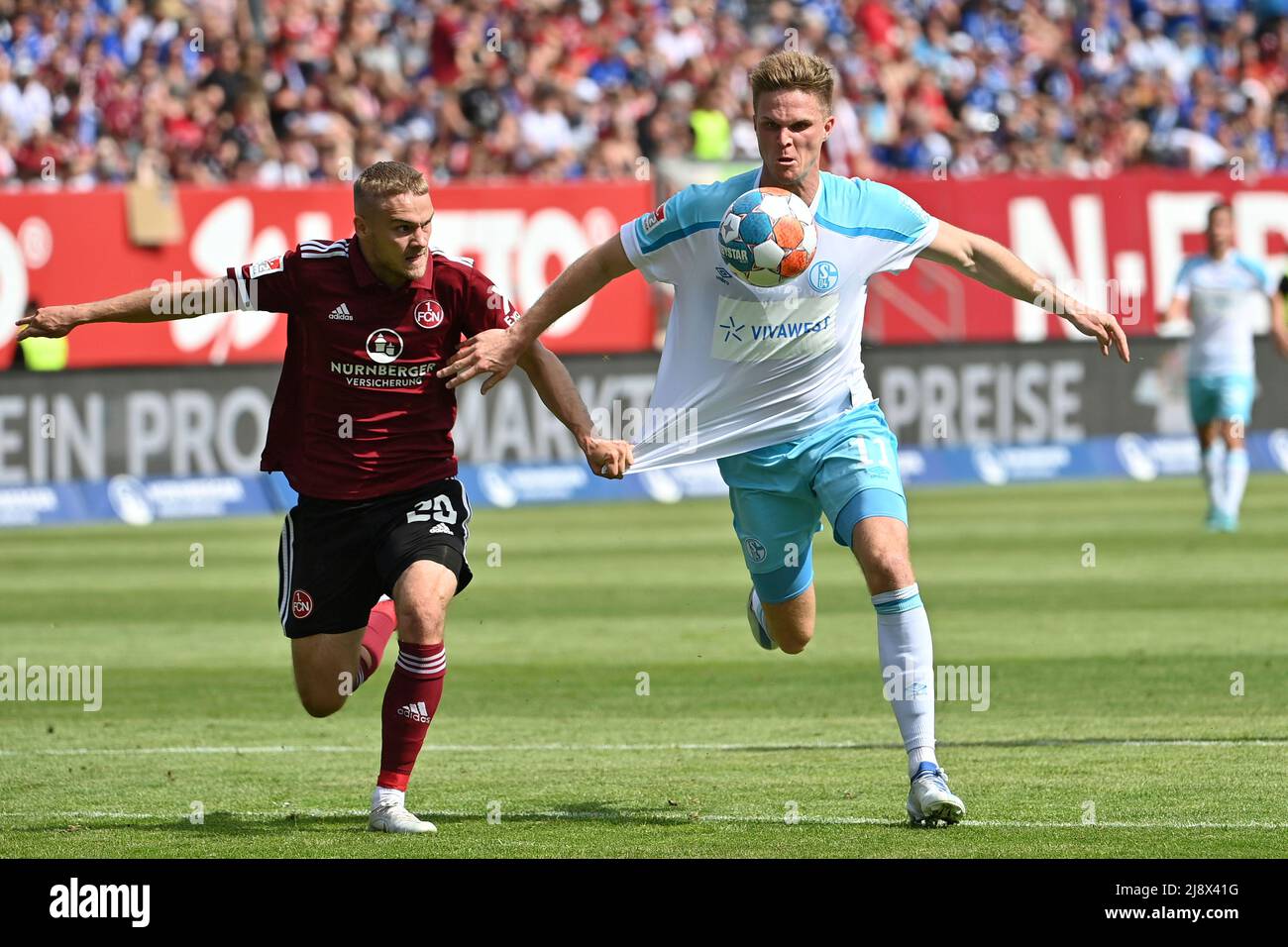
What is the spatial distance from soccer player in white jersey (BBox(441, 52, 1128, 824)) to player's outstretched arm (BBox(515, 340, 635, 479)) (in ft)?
0.57

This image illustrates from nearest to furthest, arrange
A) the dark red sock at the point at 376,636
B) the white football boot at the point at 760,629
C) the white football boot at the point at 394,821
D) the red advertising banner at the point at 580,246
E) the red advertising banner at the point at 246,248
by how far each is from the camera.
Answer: the white football boot at the point at 394,821
the dark red sock at the point at 376,636
the white football boot at the point at 760,629
the red advertising banner at the point at 246,248
the red advertising banner at the point at 580,246

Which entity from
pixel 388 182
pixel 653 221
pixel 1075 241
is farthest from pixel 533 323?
pixel 1075 241

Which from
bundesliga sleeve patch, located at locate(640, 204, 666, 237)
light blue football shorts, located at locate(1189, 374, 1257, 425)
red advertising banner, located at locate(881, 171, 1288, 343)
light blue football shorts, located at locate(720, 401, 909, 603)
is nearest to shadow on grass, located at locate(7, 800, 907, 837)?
light blue football shorts, located at locate(720, 401, 909, 603)

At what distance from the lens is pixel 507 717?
11.3m

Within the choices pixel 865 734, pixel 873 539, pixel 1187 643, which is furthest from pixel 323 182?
pixel 873 539

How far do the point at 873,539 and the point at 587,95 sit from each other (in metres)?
22.2

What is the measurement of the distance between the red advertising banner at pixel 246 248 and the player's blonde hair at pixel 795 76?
1613cm

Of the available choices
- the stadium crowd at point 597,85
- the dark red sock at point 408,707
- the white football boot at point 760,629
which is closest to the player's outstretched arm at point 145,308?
the dark red sock at point 408,707

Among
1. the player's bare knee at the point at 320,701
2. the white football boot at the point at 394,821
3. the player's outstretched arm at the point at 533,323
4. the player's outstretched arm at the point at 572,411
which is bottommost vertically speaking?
the white football boot at the point at 394,821

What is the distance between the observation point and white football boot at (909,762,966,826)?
7623 millimetres

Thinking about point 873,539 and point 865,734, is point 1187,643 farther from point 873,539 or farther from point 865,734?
point 873,539

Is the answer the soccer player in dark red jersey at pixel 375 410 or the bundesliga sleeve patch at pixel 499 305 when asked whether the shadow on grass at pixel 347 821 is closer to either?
the soccer player in dark red jersey at pixel 375 410

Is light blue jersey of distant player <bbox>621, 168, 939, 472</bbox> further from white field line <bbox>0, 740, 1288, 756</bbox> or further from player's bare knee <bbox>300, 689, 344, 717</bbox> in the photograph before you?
white field line <bbox>0, 740, 1288, 756</bbox>

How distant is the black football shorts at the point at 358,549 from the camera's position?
834 centimetres
